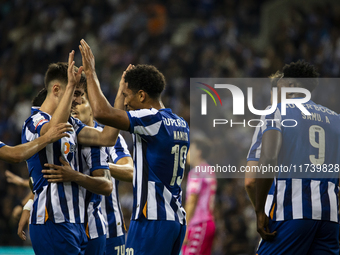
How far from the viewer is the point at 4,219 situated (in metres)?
9.94

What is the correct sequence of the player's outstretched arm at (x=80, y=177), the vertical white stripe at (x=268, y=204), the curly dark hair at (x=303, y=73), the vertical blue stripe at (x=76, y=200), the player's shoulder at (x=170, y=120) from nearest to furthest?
the player's outstretched arm at (x=80, y=177) < the vertical blue stripe at (x=76, y=200) < the player's shoulder at (x=170, y=120) < the vertical white stripe at (x=268, y=204) < the curly dark hair at (x=303, y=73)

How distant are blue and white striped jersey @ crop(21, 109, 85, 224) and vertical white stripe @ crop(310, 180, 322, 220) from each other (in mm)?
1921

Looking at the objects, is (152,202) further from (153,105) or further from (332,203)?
(332,203)

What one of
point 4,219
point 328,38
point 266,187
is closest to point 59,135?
point 266,187

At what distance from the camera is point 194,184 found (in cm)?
696

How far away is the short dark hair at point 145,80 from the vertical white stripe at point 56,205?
3.42ft

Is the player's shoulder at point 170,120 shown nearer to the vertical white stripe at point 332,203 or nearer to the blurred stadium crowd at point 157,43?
the vertical white stripe at point 332,203

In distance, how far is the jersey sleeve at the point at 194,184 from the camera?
6.93 m

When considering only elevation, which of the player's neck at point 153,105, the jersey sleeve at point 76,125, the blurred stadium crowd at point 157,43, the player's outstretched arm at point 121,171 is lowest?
the player's outstretched arm at point 121,171

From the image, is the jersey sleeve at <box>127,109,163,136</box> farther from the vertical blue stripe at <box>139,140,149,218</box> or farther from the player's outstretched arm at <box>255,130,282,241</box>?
the player's outstretched arm at <box>255,130,282,241</box>

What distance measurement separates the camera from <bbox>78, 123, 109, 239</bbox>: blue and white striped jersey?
12.0 ft

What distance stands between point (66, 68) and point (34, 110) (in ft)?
1.45

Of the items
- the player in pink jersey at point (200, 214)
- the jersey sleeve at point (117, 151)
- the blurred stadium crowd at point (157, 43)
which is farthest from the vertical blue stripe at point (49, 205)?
the blurred stadium crowd at point (157, 43)

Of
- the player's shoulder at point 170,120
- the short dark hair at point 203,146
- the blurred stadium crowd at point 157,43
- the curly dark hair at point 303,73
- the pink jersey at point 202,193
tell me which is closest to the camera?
the player's shoulder at point 170,120
